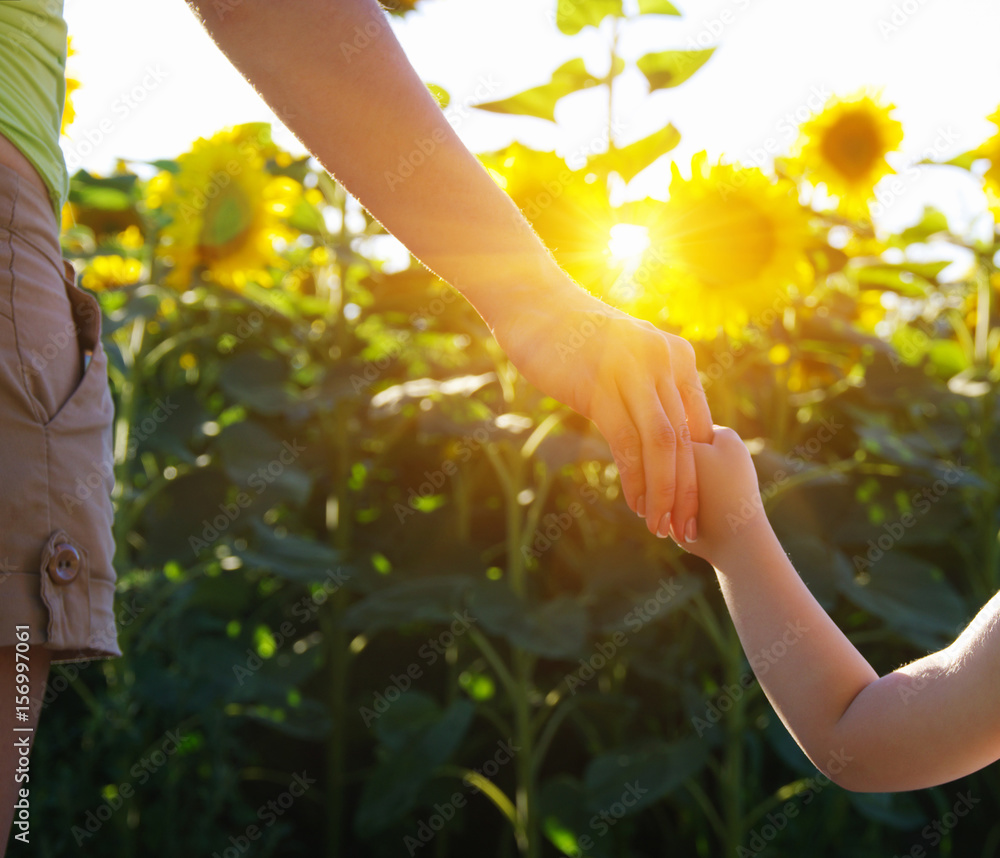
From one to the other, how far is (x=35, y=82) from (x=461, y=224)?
0.41 metres

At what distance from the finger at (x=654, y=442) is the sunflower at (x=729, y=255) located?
131 cm

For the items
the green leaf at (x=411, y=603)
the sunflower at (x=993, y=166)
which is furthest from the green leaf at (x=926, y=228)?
the green leaf at (x=411, y=603)

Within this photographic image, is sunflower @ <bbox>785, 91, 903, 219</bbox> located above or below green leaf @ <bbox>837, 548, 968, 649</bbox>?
above

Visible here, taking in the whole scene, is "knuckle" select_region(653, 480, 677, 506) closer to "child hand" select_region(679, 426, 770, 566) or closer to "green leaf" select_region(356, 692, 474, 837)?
"child hand" select_region(679, 426, 770, 566)

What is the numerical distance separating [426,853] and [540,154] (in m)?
1.62

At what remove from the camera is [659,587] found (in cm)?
182

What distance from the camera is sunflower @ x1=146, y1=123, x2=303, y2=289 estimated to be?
8.00ft

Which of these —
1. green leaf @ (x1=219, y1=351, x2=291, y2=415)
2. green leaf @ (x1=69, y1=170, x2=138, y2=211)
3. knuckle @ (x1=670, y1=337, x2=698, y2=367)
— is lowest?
green leaf @ (x1=219, y1=351, x2=291, y2=415)

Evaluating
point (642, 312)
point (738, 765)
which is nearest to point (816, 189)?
point (642, 312)

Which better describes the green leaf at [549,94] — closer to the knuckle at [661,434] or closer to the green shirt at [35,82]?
the green shirt at [35,82]

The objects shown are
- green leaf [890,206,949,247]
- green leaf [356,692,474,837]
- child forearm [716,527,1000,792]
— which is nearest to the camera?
child forearm [716,527,1000,792]

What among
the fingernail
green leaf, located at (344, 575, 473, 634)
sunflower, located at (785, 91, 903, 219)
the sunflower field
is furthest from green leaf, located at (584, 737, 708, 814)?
sunflower, located at (785, 91, 903, 219)

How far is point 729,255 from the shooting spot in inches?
84.0

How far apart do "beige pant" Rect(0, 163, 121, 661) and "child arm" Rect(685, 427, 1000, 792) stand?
51 centimetres
